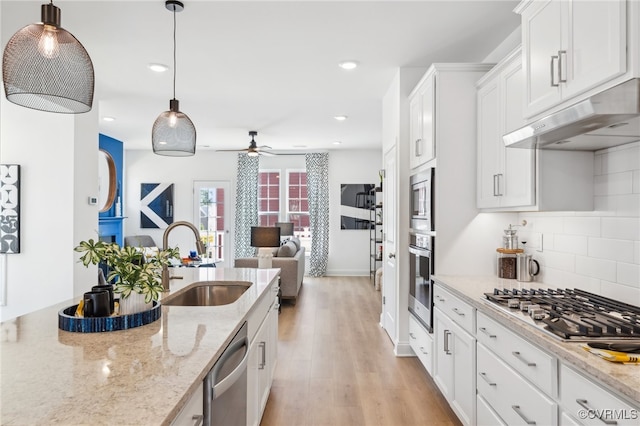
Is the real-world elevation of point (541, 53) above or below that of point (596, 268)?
above

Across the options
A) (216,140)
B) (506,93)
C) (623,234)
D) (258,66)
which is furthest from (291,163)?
(623,234)

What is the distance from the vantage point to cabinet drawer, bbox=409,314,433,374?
2880mm

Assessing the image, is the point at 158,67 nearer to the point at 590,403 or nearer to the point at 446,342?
the point at 446,342

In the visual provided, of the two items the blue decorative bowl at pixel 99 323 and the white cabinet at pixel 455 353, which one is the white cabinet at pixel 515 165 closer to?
the white cabinet at pixel 455 353

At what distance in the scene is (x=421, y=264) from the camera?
124 inches

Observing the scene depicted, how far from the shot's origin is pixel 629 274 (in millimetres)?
1836

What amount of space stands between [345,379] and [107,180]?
589cm

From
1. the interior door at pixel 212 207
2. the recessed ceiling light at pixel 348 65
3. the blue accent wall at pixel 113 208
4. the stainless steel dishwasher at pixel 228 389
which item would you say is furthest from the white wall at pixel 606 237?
the interior door at pixel 212 207

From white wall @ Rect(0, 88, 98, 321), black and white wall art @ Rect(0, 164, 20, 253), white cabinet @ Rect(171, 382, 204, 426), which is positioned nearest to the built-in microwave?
white cabinet @ Rect(171, 382, 204, 426)

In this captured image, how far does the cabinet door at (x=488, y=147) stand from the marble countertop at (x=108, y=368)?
6.17 feet

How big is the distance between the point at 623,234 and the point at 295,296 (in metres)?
4.49

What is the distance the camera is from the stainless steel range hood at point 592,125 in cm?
140

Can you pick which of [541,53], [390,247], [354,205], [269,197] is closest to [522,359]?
[541,53]

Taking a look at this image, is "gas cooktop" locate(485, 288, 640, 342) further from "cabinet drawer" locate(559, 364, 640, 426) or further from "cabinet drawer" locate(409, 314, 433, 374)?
"cabinet drawer" locate(409, 314, 433, 374)
